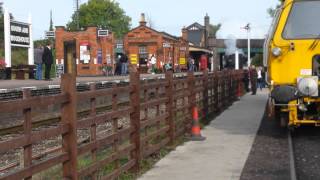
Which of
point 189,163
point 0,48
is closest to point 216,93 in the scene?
point 189,163

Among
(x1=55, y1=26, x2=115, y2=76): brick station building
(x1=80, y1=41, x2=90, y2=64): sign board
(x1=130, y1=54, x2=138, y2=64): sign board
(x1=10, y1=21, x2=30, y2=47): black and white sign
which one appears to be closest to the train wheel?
(x1=10, y1=21, x2=30, y2=47): black and white sign

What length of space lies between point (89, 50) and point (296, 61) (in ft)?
147

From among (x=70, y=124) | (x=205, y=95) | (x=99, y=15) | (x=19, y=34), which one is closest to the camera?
(x=70, y=124)

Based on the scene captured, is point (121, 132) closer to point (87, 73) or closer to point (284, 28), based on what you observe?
point (284, 28)

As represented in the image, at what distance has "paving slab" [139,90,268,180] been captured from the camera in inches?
314

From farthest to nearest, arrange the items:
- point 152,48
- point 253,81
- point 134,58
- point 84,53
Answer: point 152,48 < point 134,58 < point 84,53 < point 253,81

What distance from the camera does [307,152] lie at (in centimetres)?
1021

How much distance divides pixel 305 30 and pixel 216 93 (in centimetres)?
677

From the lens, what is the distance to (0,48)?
A: 234 ft

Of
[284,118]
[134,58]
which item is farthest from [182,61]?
[284,118]

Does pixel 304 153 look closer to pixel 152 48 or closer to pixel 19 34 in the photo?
pixel 19 34

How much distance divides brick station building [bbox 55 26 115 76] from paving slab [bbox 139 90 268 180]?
128 feet

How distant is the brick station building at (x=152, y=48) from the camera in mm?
67875

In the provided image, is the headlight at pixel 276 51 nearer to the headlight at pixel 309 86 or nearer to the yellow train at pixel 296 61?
the yellow train at pixel 296 61
